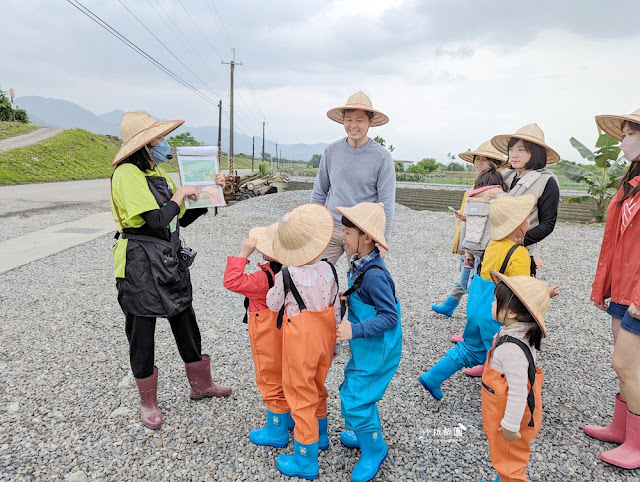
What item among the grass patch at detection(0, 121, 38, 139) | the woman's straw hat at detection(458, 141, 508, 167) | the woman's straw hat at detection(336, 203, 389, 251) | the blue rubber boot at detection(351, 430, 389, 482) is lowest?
the blue rubber boot at detection(351, 430, 389, 482)

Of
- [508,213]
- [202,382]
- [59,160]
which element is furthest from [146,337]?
[59,160]

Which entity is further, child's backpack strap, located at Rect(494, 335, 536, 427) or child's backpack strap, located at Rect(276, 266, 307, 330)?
child's backpack strap, located at Rect(276, 266, 307, 330)

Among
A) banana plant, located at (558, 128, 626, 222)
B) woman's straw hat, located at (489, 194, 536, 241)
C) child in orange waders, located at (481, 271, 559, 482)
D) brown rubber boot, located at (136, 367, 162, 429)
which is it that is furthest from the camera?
banana plant, located at (558, 128, 626, 222)

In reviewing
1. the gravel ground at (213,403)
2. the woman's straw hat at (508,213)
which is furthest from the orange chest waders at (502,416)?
the woman's straw hat at (508,213)

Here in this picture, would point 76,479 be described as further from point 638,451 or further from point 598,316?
point 598,316

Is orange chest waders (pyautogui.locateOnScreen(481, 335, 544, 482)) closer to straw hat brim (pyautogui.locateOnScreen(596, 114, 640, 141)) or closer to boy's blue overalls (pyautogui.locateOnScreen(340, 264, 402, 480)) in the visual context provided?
boy's blue overalls (pyautogui.locateOnScreen(340, 264, 402, 480))

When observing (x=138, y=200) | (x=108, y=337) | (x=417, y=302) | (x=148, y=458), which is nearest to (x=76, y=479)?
(x=148, y=458)

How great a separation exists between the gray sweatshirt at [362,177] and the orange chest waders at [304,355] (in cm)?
129

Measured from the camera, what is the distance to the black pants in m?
2.44

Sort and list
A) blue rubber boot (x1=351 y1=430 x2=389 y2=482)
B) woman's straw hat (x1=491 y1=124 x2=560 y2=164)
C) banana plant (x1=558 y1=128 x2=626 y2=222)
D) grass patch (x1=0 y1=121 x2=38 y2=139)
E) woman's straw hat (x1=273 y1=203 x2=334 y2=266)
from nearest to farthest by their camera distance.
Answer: woman's straw hat (x1=273 y1=203 x2=334 y2=266), blue rubber boot (x1=351 y1=430 x2=389 y2=482), woman's straw hat (x1=491 y1=124 x2=560 y2=164), banana plant (x1=558 y1=128 x2=626 y2=222), grass patch (x1=0 y1=121 x2=38 y2=139)

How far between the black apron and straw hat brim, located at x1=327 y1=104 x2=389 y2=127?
1.49m

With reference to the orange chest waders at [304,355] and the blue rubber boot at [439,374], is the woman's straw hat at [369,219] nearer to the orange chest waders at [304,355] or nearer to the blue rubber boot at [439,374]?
the orange chest waders at [304,355]

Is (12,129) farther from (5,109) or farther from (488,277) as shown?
(488,277)

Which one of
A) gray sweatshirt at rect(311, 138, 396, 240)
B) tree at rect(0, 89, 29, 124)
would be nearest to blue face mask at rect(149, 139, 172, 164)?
gray sweatshirt at rect(311, 138, 396, 240)
